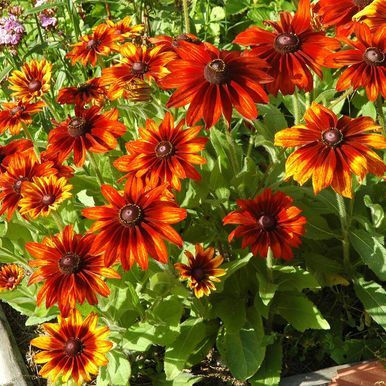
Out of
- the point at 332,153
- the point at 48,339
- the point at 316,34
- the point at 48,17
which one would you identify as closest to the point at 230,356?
the point at 48,339

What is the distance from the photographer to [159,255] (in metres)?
1.26

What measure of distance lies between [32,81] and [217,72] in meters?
0.81

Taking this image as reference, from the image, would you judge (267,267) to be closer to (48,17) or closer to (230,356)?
(230,356)

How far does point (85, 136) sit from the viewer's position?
1563 mm

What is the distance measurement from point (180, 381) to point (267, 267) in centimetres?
46

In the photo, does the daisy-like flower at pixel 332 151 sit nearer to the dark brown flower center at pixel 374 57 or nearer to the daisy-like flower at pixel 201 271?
the dark brown flower center at pixel 374 57

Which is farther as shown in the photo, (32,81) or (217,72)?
(32,81)

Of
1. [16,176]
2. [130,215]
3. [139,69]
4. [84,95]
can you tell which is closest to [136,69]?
[139,69]

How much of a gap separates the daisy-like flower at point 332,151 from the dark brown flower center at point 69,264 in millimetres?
524

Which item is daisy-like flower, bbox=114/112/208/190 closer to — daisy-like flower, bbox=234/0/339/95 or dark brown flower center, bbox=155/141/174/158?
dark brown flower center, bbox=155/141/174/158

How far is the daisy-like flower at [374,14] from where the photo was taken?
1.52 meters

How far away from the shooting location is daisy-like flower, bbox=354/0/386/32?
59.7 inches

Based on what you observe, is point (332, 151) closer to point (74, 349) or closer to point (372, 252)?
point (372, 252)

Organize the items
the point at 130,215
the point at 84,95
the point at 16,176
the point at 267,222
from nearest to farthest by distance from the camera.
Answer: the point at 130,215 < the point at 267,222 < the point at 16,176 < the point at 84,95
